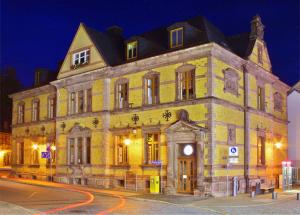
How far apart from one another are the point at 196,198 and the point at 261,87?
11512 mm

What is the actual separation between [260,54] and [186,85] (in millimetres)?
7480

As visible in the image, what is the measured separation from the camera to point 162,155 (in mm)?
28391

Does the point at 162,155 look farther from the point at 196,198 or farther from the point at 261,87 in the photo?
the point at 261,87

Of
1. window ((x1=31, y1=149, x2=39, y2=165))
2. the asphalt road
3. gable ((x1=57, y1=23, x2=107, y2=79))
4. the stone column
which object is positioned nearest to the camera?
the asphalt road

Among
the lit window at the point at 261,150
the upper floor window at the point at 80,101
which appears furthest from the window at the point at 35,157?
the lit window at the point at 261,150

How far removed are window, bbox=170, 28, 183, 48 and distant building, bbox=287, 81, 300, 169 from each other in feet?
50.5

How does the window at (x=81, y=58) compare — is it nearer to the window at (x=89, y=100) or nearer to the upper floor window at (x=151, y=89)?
the window at (x=89, y=100)

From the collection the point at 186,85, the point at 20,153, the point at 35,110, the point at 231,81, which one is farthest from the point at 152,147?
the point at 20,153

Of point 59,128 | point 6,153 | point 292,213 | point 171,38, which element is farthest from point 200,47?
point 6,153

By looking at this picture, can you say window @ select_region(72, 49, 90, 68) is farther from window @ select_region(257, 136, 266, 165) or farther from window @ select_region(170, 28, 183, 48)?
window @ select_region(257, 136, 266, 165)

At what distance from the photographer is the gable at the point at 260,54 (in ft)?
101

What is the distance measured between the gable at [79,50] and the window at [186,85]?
7162 mm

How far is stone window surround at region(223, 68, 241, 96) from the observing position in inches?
1099

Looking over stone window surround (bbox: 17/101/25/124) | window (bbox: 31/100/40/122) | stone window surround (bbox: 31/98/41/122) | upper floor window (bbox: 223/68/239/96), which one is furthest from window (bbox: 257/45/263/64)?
stone window surround (bbox: 17/101/25/124)
